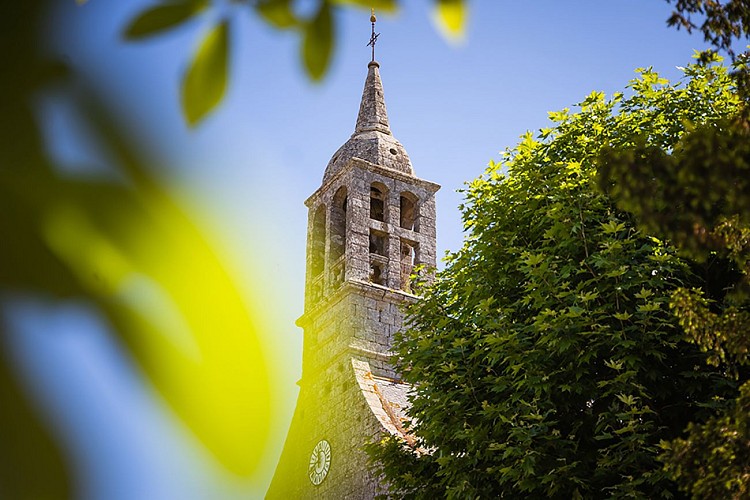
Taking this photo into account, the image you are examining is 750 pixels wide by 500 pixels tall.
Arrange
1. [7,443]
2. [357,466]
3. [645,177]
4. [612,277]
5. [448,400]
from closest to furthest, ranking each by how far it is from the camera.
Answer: [7,443] → [645,177] → [612,277] → [448,400] → [357,466]

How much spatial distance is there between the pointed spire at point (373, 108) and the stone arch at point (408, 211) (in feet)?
8.69

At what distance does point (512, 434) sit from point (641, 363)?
1565 mm

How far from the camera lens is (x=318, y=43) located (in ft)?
2.92

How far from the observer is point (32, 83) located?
730mm

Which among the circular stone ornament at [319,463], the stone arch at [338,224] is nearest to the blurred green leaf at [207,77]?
the circular stone ornament at [319,463]

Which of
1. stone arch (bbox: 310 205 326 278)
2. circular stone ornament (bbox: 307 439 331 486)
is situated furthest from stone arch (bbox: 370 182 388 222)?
circular stone ornament (bbox: 307 439 331 486)

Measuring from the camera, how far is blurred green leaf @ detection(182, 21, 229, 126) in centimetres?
79

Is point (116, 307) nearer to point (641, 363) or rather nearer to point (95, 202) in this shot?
point (95, 202)

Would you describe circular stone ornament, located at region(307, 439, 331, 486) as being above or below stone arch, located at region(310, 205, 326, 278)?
below

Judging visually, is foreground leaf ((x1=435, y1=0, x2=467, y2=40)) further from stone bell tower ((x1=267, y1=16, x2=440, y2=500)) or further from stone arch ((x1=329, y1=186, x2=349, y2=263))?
stone arch ((x1=329, y1=186, x2=349, y2=263))

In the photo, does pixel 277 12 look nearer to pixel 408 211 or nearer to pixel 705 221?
pixel 705 221

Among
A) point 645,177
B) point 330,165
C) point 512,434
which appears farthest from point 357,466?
point 645,177

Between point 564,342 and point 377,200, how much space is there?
1626cm

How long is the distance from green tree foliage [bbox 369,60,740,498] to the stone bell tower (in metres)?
8.83
